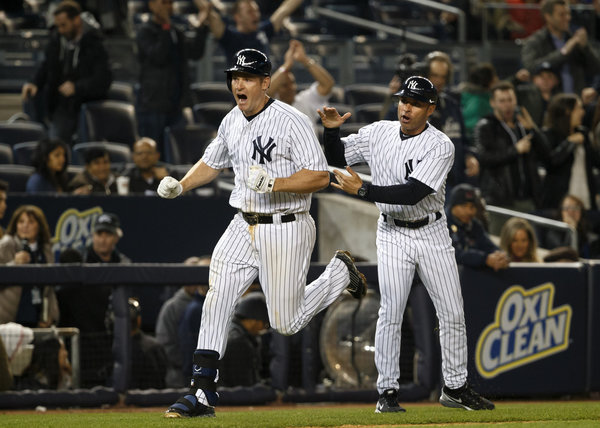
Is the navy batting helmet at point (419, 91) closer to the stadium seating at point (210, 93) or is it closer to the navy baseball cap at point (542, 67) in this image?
the navy baseball cap at point (542, 67)

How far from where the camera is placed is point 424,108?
6.46 meters

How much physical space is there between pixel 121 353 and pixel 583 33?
6992mm

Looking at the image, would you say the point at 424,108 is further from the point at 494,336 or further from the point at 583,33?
the point at 583,33

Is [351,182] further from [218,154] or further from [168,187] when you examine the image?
[168,187]

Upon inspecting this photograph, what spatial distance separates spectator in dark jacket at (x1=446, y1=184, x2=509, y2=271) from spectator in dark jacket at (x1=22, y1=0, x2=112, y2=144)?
432cm

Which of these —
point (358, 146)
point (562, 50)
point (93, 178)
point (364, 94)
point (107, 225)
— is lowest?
point (107, 225)

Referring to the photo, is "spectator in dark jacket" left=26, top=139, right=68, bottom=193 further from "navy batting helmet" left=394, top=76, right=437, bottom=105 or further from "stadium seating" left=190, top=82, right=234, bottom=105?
"navy batting helmet" left=394, top=76, right=437, bottom=105

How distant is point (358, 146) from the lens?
6.72m

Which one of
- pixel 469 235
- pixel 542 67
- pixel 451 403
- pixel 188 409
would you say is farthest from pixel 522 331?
Answer: pixel 542 67

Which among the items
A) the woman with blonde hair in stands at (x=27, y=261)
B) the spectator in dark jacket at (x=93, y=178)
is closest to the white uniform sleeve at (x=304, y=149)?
the woman with blonde hair in stands at (x=27, y=261)

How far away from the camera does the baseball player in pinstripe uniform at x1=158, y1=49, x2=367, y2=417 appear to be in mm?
6027

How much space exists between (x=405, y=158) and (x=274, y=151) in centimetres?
85

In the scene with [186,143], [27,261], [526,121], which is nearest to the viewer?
[27,261]

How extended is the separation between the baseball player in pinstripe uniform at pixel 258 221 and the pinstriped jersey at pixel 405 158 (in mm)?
604
